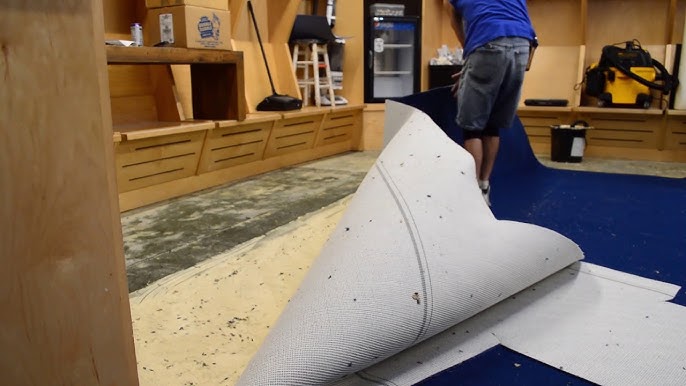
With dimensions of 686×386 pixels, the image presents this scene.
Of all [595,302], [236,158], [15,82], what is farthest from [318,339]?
[236,158]

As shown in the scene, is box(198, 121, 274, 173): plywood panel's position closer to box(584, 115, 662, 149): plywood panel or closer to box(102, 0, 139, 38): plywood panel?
box(102, 0, 139, 38): plywood panel

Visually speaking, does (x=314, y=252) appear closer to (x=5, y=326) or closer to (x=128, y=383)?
(x=128, y=383)

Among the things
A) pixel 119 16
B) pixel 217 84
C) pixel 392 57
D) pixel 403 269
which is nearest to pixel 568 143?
pixel 392 57

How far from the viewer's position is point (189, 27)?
9.68 feet

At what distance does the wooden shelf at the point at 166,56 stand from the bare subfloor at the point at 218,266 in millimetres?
721

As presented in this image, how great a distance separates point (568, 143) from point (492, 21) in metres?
2.02

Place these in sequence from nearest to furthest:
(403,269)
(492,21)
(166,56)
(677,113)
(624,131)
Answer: (403,269) < (492,21) < (166,56) < (677,113) < (624,131)

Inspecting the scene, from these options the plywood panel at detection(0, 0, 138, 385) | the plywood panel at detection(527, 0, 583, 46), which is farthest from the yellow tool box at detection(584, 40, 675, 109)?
the plywood panel at detection(0, 0, 138, 385)

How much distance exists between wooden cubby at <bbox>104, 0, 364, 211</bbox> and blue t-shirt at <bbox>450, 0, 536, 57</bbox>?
4.53 feet

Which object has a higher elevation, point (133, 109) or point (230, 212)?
point (133, 109)

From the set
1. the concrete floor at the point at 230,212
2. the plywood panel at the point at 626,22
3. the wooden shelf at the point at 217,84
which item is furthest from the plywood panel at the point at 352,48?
the plywood panel at the point at 626,22

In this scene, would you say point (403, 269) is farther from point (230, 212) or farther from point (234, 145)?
point (234, 145)

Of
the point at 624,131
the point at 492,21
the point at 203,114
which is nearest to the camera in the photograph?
the point at 492,21

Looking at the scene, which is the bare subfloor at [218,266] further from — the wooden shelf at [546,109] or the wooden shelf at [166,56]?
the wooden shelf at [546,109]
